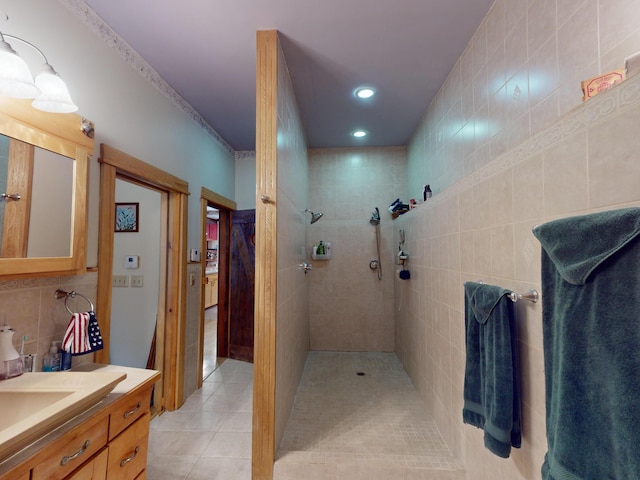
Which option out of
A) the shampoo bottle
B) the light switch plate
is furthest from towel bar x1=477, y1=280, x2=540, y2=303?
the light switch plate

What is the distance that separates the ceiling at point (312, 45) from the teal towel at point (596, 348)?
153cm

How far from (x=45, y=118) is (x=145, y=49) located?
95 cm

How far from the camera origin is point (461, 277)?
1643 mm

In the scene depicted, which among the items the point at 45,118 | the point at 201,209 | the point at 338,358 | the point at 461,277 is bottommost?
the point at 338,358

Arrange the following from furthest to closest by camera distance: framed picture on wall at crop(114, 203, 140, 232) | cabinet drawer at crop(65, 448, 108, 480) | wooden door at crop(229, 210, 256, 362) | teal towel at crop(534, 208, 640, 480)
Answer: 1. wooden door at crop(229, 210, 256, 362)
2. framed picture on wall at crop(114, 203, 140, 232)
3. cabinet drawer at crop(65, 448, 108, 480)
4. teal towel at crop(534, 208, 640, 480)

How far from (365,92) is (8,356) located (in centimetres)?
268

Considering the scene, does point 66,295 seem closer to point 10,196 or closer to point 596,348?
Result: point 10,196

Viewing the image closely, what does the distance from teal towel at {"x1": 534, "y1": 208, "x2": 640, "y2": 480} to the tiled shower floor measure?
3.67 ft

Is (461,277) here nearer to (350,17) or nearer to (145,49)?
(350,17)

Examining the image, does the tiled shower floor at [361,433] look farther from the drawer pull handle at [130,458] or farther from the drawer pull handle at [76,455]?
the drawer pull handle at [76,455]

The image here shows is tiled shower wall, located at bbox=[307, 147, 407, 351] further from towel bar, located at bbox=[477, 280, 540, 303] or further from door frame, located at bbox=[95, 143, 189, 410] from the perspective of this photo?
towel bar, located at bbox=[477, 280, 540, 303]

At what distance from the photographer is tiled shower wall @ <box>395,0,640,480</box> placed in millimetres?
800

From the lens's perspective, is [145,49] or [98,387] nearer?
[98,387]

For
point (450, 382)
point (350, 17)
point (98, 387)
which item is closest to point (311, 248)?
point (450, 382)
